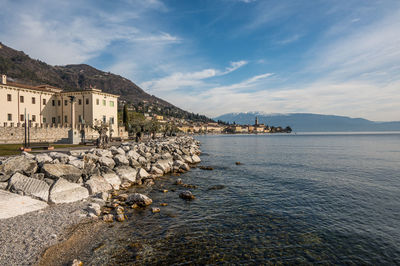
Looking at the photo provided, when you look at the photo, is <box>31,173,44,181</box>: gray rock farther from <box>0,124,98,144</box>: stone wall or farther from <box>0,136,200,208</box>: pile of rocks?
<box>0,124,98,144</box>: stone wall

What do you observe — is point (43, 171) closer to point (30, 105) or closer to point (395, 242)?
point (395, 242)

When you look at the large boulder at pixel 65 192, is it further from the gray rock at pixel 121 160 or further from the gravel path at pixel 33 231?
the gray rock at pixel 121 160

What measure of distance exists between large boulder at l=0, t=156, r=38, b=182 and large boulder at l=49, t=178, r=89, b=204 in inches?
86.2

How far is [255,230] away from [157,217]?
13.3 feet

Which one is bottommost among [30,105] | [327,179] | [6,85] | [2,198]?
[327,179]

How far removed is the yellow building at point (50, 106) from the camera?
3994cm

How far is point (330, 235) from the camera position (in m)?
7.89

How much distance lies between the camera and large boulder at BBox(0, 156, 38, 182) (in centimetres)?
1078

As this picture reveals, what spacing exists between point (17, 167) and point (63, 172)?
213cm

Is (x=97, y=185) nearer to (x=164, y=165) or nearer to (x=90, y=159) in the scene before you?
(x=90, y=159)

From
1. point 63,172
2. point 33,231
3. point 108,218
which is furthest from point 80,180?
point 33,231

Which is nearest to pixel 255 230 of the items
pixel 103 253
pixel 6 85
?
pixel 103 253

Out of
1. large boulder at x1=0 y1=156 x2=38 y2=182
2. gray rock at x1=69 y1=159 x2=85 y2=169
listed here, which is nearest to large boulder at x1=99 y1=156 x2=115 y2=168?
gray rock at x1=69 y1=159 x2=85 y2=169

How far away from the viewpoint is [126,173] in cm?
1470
